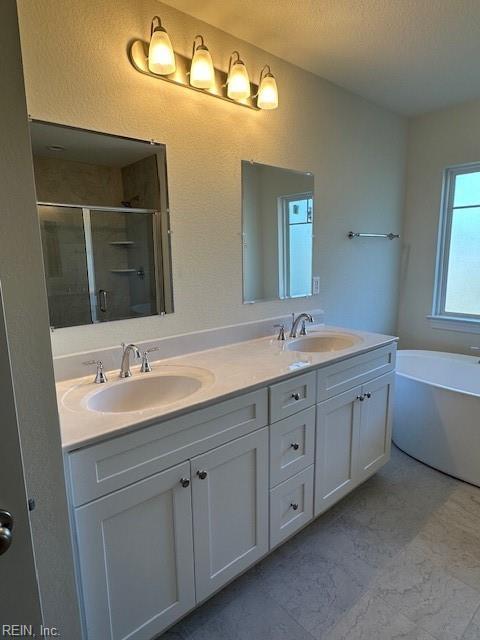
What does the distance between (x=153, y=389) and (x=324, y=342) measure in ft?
3.59

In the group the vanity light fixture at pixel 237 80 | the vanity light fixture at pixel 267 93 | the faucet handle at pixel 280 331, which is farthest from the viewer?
the faucet handle at pixel 280 331

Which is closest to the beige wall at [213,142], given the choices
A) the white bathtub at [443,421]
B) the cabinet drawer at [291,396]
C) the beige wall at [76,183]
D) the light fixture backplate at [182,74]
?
the light fixture backplate at [182,74]

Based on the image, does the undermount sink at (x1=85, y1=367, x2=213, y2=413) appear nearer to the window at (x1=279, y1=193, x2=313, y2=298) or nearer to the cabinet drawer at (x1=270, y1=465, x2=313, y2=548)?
the cabinet drawer at (x1=270, y1=465, x2=313, y2=548)

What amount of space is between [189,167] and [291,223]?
2.49ft

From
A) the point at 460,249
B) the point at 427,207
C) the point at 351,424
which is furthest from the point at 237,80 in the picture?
the point at 460,249

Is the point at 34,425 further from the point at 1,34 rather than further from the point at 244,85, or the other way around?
the point at 244,85

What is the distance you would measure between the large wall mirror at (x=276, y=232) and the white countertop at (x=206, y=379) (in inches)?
13.6

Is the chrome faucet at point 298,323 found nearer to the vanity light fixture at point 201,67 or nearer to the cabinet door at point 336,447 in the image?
the cabinet door at point 336,447

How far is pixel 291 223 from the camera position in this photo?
2225mm

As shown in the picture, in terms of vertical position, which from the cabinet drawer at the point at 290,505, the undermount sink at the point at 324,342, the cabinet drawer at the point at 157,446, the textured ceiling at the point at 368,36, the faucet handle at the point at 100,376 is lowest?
the cabinet drawer at the point at 290,505

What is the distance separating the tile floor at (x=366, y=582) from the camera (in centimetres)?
136

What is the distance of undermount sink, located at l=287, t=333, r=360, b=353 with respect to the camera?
6.88 feet

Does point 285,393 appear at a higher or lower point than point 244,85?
lower

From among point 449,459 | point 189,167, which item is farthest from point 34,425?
point 449,459
